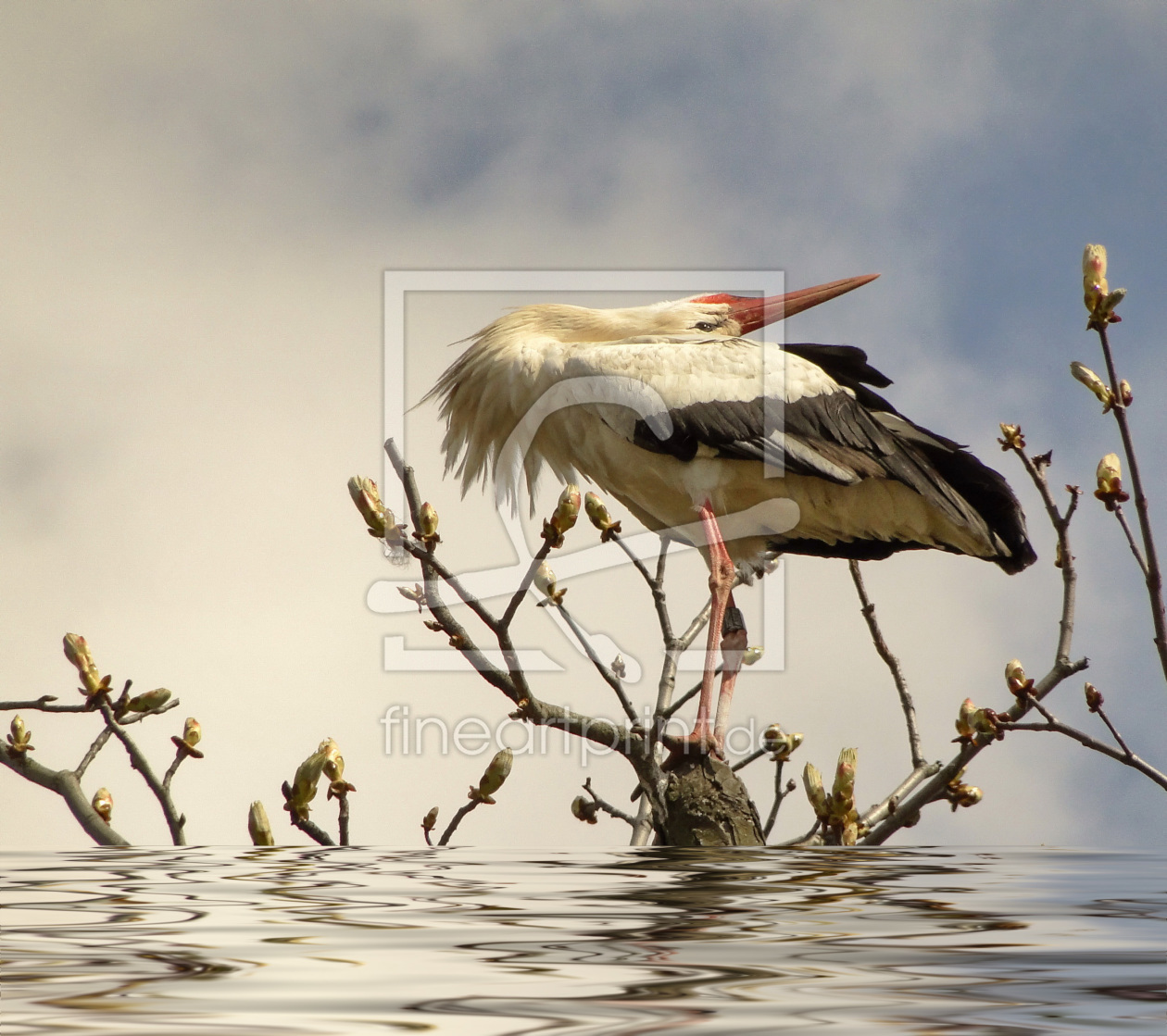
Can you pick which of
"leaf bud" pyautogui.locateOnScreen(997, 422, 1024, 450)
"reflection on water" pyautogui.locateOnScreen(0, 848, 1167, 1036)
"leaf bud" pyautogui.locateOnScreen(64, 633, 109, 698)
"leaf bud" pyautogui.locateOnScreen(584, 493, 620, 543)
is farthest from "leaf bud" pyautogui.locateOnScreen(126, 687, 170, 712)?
"leaf bud" pyautogui.locateOnScreen(997, 422, 1024, 450)

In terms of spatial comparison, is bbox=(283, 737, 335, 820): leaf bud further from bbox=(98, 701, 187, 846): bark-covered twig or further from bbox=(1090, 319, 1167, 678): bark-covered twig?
bbox=(1090, 319, 1167, 678): bark-covered twig

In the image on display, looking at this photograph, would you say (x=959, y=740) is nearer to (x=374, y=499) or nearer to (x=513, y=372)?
(x=374, y=499)

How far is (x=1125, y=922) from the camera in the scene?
2.29 m

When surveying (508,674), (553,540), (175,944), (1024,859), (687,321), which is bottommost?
(1024,859)

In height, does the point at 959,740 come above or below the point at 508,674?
below

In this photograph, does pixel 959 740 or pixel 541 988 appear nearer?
pixel 541 988

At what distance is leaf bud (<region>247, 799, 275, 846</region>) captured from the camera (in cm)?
408

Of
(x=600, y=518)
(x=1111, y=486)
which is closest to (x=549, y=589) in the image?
(x=600, y=518)

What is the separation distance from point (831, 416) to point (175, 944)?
14.0 feet

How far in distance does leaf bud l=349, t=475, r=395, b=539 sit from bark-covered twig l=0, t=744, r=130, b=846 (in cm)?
133

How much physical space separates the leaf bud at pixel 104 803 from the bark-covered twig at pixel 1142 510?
3.52 m

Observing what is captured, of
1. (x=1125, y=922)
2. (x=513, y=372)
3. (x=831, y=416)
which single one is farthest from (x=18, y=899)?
(x=831, y=416)

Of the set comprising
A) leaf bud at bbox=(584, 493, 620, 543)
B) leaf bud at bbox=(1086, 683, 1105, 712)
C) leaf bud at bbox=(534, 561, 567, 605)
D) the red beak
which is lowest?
leaf bud at bbox=(1086, 683, 1105, 712)

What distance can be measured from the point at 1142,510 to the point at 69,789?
336 cm
